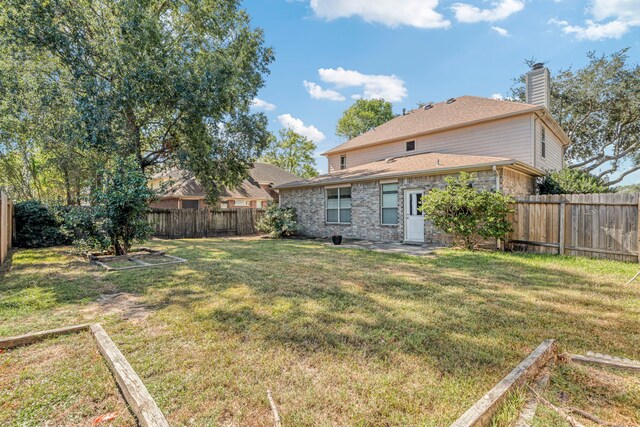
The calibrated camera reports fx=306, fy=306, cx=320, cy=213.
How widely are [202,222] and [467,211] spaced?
39.8 ft

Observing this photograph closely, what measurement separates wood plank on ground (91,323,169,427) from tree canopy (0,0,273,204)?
28.0 feet

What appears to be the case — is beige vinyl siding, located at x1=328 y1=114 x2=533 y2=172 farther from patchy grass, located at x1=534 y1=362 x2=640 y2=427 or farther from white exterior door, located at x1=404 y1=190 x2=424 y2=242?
patchy grass, located at x1=534 y1=362 x2=640 y2=427

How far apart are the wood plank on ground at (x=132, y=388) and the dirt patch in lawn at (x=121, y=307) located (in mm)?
883

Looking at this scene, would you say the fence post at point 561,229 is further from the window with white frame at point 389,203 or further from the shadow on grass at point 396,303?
the window with white frame at point 389,203

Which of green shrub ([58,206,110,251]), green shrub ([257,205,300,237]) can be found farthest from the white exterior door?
green shrub ([58,206,110,251])

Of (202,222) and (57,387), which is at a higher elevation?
(202,222)

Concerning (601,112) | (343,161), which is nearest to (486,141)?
(343,161)

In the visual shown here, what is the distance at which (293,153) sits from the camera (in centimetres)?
3806

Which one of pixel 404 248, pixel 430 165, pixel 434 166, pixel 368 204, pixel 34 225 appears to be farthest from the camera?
pixel 368 204

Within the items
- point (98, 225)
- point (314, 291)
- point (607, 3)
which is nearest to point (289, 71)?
point (98, 225)

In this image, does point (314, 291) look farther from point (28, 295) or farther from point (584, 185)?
point (584, 185)

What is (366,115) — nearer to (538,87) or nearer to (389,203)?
(538,87)

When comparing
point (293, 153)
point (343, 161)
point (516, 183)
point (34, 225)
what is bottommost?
point (34, 225)

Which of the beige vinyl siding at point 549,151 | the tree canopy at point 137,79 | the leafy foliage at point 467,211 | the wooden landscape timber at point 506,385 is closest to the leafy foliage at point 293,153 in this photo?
the tree canopy at point 137,79
